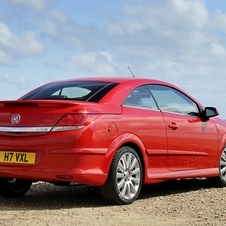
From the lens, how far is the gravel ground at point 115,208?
6.48 m

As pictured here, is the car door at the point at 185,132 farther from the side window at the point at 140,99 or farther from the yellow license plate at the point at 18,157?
the yellow license plate at the point at 18,157

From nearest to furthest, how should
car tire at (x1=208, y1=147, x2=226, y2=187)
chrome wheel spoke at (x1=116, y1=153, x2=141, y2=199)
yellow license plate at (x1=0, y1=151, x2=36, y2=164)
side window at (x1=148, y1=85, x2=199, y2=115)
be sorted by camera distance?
yellow license plate at (x1=0, y1=151, x2=36, y2=164)
chrome wheel spoke at (x1=116, y1=153, x2=141, y2=199)
side window at (x1=148, y1=85, x2=199, y2=115)
car tire at (x1=208, y1=147, x2=226, y2=187)

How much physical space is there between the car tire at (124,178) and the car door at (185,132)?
75 centimetres

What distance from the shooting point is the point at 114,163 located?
287 inches

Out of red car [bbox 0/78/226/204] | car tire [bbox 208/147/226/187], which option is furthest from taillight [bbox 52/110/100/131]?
car tire [bbox 208/147/226/187]

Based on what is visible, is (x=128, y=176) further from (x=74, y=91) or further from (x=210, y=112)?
(x=210, y=112)

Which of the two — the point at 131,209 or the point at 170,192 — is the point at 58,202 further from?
the point at 170,192

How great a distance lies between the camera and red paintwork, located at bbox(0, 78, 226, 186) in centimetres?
706

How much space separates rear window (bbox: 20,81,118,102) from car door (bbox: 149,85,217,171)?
32.4 inches

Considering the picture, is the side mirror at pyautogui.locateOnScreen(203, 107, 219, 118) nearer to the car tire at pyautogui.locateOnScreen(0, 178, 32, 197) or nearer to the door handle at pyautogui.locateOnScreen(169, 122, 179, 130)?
the door handle at pyautogui.locateOnScreen(169, 122, 179, 130)

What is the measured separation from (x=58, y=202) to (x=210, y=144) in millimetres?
2507

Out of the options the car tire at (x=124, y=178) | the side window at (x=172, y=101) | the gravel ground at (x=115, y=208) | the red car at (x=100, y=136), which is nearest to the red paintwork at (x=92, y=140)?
the red car at (x=100, y=136)

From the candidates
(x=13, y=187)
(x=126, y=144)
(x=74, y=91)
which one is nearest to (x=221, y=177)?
(x=126, y=144)

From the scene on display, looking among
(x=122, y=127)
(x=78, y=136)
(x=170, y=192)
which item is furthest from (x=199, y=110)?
(x=78, y=136)
